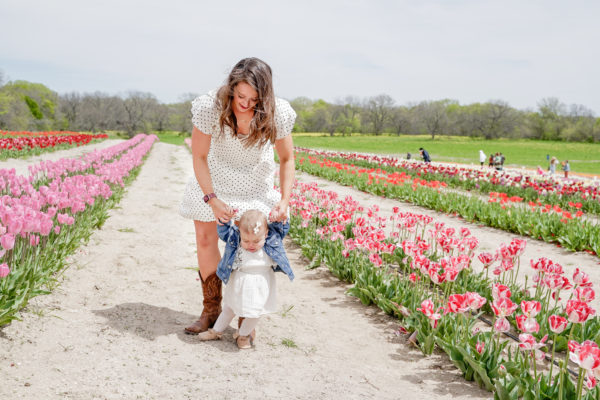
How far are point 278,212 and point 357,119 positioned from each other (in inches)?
3858

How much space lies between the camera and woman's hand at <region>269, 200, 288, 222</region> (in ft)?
10.0

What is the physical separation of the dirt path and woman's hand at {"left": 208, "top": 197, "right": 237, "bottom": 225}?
35.9 inches

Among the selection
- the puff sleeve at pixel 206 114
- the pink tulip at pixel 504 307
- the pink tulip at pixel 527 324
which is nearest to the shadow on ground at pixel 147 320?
the puff sleeve at pixel 206 114

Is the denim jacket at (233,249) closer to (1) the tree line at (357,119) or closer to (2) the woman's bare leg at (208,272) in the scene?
(2) the woman's bare leg at (208,272)

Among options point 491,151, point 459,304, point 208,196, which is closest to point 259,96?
point 208,196

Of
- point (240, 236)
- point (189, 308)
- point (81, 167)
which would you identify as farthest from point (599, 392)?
point (81, 167)

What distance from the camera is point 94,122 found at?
272 ft

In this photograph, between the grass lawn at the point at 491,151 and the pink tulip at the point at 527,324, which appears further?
the grass lawn at the point at 491,151

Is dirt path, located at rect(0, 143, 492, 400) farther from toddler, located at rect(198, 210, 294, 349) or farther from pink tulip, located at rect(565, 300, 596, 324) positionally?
pink tulip, located at rect(565, 300, 596, 324)

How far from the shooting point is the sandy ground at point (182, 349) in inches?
103

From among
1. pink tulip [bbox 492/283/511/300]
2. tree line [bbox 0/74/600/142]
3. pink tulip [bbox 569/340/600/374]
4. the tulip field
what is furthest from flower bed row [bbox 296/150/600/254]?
tree line [bbox 0/74/600/142]

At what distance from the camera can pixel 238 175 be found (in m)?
3.27

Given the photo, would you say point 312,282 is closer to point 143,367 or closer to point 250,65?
point 143,367

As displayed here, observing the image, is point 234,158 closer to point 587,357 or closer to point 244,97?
point 244,97
